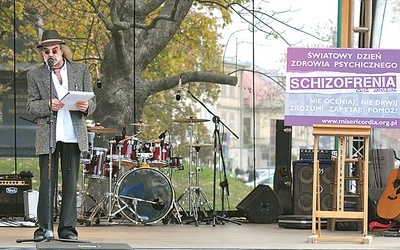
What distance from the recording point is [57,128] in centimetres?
752

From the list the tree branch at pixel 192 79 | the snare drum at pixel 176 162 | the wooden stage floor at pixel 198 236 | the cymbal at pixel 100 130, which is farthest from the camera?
the tree branch at pixel 192 79

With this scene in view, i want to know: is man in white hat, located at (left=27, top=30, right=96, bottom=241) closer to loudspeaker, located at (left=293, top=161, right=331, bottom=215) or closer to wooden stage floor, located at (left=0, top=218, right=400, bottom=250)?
wooden stage floor, located at (left=0, top=218, right=400, bottom=250)

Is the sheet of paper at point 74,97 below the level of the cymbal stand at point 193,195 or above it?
above

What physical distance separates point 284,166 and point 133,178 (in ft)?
5.64

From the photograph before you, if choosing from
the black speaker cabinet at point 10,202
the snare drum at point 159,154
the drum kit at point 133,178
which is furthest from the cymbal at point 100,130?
the black speaker cabinet at point 10,202

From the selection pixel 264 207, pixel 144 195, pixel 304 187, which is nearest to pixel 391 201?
pixel 304 187

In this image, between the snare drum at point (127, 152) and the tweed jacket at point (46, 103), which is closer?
the tweed jacket at point (46, 103)

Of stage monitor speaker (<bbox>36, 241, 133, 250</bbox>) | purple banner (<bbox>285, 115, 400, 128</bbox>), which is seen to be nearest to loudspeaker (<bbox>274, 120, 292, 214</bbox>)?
purple banner (<bbox>285, 115, 400, 128</bbox>)

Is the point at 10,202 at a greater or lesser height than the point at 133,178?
lesser

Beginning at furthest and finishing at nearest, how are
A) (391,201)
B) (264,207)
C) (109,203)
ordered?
(264,207) → (109,203) → (391,201)

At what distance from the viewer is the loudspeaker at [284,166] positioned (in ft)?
35.8

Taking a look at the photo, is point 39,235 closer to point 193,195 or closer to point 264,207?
point 193,195

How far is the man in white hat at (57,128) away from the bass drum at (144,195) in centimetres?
262

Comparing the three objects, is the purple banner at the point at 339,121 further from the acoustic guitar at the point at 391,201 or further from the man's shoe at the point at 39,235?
the man's shoe at the point at 39,235
